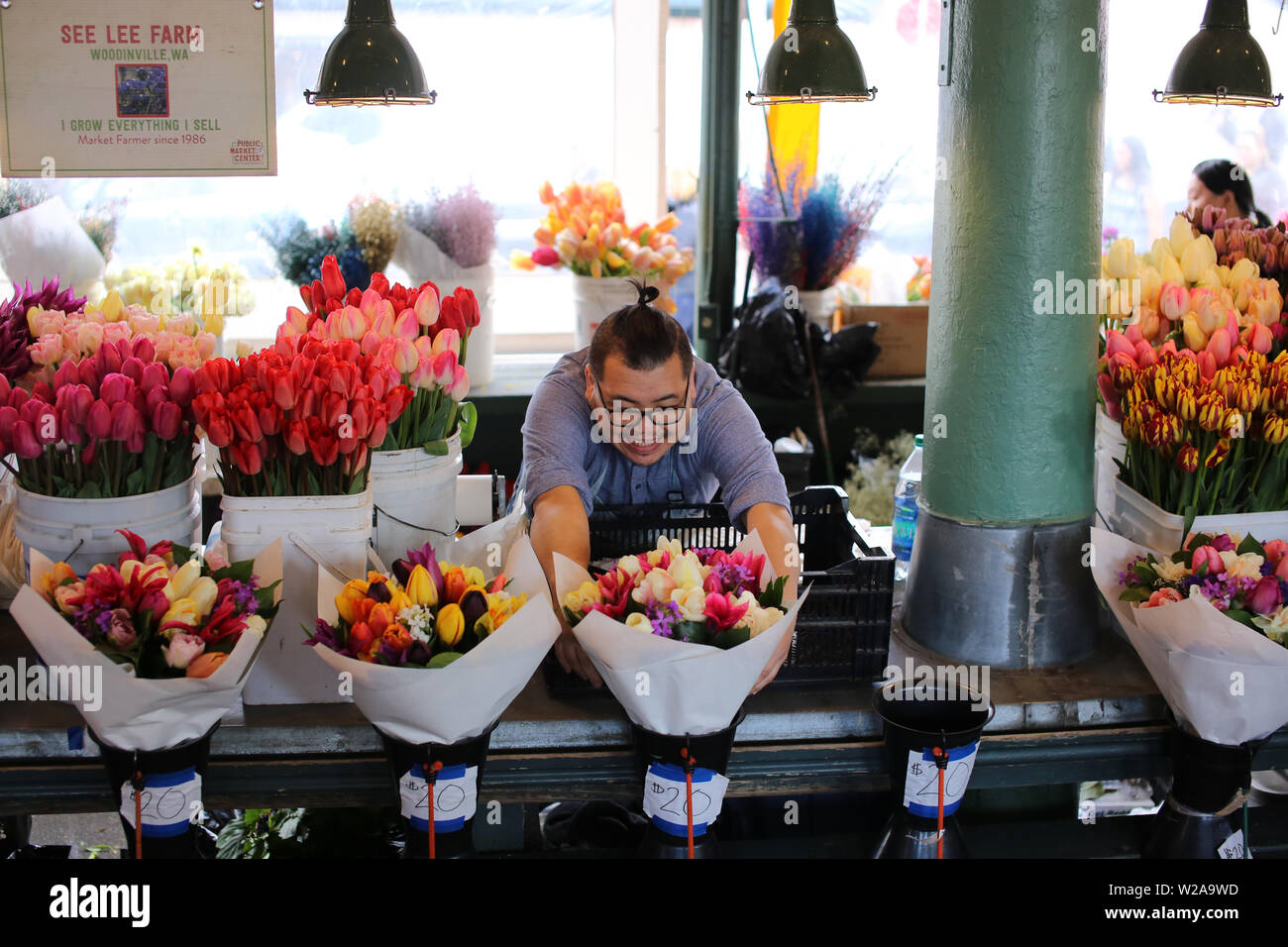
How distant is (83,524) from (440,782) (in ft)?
2.23

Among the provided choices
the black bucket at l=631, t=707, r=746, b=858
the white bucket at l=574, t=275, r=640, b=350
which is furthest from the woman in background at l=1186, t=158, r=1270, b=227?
the black bucket at l=631, t=707, r=746, b=858

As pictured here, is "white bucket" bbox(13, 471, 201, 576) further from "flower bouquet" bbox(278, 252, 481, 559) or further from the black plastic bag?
the black plastic bag

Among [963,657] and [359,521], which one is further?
[963,657]

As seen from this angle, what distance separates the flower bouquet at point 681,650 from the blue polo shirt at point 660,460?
1.62 feet

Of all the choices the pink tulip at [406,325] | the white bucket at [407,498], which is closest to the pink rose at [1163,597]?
the white bucket at [407,498]

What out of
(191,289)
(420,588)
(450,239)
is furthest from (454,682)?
(450,239)

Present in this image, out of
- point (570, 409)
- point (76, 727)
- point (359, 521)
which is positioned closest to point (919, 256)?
point (570, 409)

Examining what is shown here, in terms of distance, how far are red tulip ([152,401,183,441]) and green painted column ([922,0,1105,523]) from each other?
4.15 feet

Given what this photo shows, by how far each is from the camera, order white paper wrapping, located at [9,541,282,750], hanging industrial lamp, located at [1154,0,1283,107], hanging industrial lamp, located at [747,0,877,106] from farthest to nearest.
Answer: hanging industrial lamp, located at [1154,0,1283,107], hanging industrial lamp, located at [747,0,877,106], white paper wrapping, located at [9,541,282,750]

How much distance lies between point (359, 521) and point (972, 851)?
1163 millimetres

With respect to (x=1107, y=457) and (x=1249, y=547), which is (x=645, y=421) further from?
(x=1249, y=547)

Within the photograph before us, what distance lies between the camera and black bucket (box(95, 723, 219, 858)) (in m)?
1.67

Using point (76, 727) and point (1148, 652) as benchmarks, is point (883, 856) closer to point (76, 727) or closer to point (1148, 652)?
point (1148, 652)

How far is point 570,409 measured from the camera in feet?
7.98
